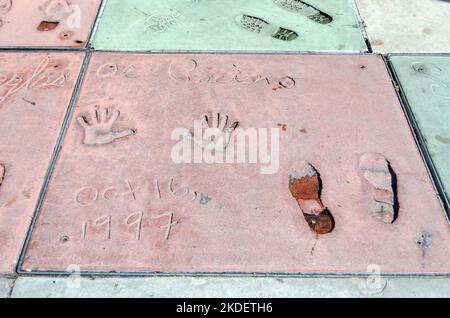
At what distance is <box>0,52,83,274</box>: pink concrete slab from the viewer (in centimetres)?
171

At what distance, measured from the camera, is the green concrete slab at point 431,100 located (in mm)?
1905

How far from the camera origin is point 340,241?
1655mm

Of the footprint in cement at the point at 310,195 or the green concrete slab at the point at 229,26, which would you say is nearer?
the footprint in cement at the point at 310,195

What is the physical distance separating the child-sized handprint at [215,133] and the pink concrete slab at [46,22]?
0.84 m

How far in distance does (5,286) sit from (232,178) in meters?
0.86
